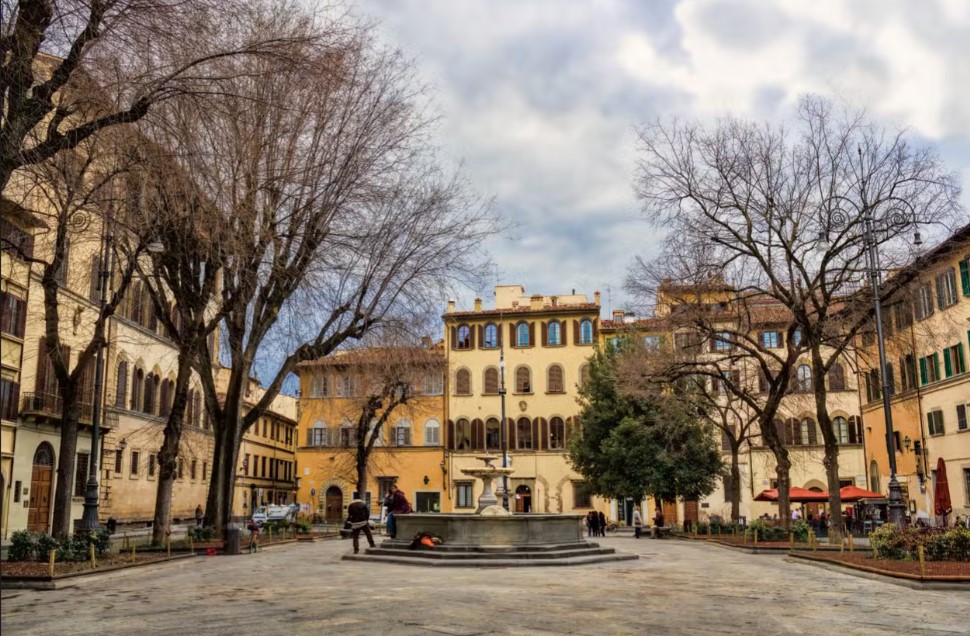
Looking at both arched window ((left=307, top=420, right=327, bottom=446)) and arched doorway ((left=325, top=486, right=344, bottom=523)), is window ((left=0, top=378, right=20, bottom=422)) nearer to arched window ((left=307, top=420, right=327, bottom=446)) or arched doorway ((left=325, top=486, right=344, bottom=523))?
arched window ((left=307, top=420, right=327, bottom=446))

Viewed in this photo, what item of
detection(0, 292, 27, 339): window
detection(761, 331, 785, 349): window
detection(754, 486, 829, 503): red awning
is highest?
detection(761, 331, 785, 349): window

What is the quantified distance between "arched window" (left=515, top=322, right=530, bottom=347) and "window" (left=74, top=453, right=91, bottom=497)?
28.3m

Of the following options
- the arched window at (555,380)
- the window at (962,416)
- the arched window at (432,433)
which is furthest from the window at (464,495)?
the window at (962,416)

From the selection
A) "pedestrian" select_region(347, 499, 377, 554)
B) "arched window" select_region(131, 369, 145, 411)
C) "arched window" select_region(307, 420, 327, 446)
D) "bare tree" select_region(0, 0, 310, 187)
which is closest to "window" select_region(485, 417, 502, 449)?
"arched window" select_region(307, 420, 327, 446)

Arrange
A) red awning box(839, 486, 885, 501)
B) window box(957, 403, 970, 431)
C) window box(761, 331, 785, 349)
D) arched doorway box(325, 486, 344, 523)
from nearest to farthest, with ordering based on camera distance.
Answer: window box(957, 403, 970, 431) → red awning box(839, 486, 885, 501) → window box(761, 331, 785, 349) → arched doorway box(325, 486, 344, 523)

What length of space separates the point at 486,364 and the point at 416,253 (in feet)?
115

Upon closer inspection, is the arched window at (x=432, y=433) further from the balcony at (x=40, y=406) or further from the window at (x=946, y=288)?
the window at (x=946, y=288)

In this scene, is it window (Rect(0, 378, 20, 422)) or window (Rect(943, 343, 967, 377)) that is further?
window (Rect(943, 343, 967, 377))

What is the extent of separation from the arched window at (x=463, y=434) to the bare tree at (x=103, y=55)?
149 ft

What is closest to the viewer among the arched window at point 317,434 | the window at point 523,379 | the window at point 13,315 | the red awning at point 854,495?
the window at point 13,315

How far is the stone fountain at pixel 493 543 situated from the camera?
19641 millimetres

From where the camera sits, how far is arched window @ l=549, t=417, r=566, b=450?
55594mm

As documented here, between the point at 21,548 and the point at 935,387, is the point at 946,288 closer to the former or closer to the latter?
the point at 935,387

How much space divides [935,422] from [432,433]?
99.1 ft
